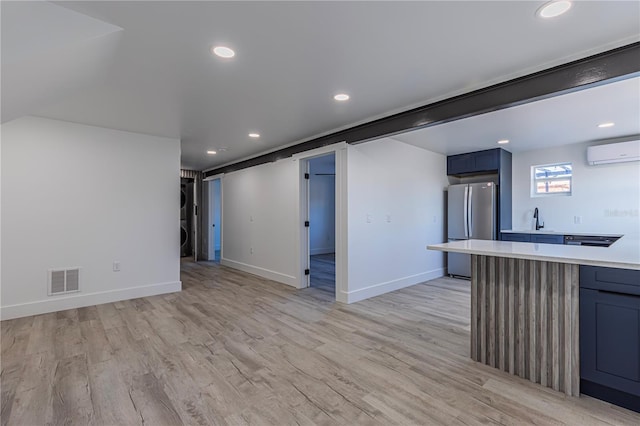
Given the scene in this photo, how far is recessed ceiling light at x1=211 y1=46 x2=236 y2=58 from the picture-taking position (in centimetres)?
206

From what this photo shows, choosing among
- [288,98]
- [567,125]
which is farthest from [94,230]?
[567,125]

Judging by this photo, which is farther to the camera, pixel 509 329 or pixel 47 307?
pixel 47 307

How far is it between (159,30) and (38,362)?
272 centimetres

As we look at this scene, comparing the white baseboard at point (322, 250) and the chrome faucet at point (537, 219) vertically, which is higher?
the chrome faucet at point (537, 219)

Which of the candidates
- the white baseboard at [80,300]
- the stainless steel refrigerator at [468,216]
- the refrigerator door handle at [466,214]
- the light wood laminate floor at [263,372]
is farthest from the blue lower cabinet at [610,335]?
the white baseboard at [80,300]

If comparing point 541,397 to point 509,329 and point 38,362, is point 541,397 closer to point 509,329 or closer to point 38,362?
point 509,329

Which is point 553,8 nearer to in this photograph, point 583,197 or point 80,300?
point 583,197

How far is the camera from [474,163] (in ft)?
17.8

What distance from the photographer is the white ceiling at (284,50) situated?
1.68m

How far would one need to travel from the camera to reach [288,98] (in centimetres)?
298

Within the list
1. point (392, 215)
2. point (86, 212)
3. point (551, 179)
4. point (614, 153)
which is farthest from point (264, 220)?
point (614, 153)

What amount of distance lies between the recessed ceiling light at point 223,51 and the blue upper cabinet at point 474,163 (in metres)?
4.74

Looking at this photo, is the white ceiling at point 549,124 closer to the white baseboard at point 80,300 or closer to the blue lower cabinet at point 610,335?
the blue lower cabinet at point 610,335

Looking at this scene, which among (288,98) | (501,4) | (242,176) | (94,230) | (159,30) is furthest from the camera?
(242,176)
